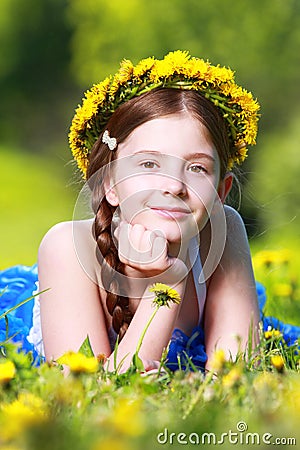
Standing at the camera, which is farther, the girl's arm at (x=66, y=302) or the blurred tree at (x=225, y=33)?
the blurred tree at (x=225, y=33)

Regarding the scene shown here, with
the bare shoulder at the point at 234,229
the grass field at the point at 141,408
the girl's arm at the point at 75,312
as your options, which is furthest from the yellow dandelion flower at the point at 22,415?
the bare shoulder at the point at 234,229

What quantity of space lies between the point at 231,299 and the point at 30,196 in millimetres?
9799

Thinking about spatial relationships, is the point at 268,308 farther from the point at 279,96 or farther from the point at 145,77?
the point at 279,96

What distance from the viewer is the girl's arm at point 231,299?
2301 millimetres

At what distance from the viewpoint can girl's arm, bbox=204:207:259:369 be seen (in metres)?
2.30

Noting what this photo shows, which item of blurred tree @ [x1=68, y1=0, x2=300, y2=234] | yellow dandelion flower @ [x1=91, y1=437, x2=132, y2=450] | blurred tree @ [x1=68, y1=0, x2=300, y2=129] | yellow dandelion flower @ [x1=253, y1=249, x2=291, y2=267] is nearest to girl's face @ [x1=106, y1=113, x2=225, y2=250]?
yellow dandelion flower @ [x1=253, y1=249, x2=291, y2=267]

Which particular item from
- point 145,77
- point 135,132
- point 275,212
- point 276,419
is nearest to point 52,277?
point 135,132

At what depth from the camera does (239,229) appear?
100 inches

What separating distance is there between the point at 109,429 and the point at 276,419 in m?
0.21

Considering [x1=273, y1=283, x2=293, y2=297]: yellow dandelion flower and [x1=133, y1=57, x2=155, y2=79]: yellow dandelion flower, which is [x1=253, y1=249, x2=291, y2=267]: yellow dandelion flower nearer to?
[x1=273, y1=283, x2=293, y2=297]: yellow dandelion flower

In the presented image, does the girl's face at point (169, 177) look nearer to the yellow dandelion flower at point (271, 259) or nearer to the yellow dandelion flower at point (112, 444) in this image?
the yellow dandelion flower at point (271, 259)

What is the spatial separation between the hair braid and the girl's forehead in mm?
190

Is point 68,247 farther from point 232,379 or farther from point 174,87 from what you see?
point 232,379

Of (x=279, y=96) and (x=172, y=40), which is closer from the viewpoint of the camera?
(x=279, y=96)
